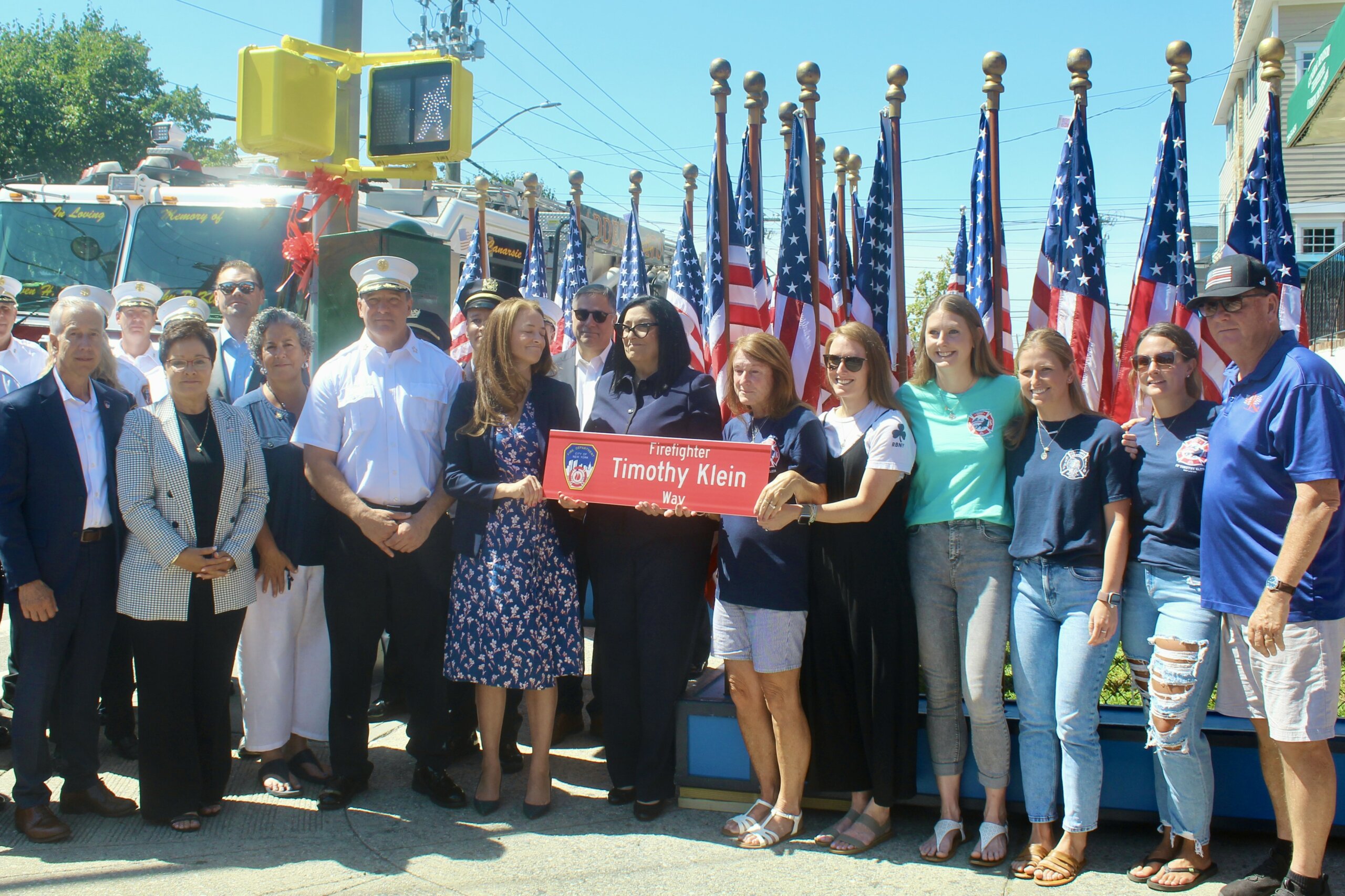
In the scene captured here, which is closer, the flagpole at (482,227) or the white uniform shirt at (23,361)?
the white uniform shirt at (23,361)

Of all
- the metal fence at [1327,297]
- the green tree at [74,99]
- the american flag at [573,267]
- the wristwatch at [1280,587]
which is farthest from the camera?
the green tree at [74,99]

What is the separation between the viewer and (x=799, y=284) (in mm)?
6195

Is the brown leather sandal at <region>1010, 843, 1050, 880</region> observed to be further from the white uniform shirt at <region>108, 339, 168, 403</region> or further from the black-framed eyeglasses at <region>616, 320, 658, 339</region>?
the white uniform shirt at <region>108, 339, 168, 403</region>

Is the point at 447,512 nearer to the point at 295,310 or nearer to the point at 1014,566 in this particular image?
the point at 1014,566

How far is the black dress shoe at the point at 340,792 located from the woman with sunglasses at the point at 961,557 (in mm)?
2471

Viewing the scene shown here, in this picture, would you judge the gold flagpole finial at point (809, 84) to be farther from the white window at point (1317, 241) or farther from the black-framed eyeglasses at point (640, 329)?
the white window at point (1317, 241)

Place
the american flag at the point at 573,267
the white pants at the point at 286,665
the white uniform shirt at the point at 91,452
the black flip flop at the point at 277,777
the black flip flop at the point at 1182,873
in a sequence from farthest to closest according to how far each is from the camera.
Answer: the american flag at the point at 573,267
the white pants at the point at 286,665
the black flip flop at the point at 277,777
the white uniform shirt at the point at 91,452
the black flip flop at the point at 1182,873

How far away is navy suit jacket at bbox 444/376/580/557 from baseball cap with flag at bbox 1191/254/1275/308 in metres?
2.55

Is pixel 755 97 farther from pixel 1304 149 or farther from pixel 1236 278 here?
pixel 1304 149

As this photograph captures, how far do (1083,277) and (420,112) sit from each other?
13.1 feet

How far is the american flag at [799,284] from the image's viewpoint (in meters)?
6.12

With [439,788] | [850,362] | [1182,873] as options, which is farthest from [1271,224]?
[439,788]

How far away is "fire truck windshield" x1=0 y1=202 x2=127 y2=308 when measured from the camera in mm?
8383

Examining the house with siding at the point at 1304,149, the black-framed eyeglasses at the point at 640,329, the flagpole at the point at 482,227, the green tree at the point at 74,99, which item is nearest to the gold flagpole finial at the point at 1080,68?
the black-framed eyeglasses at the point at 640,329
